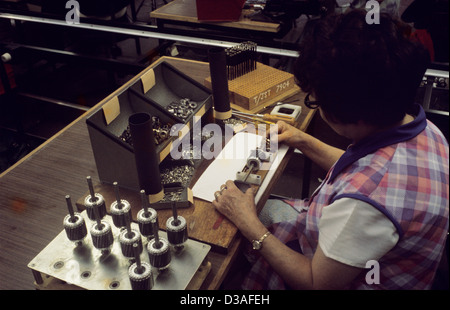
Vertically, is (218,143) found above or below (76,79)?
above

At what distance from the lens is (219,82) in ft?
5.13

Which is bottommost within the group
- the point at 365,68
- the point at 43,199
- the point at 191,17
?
the point at 43,199

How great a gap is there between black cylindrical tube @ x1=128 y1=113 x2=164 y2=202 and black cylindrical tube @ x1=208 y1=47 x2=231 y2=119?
473mm

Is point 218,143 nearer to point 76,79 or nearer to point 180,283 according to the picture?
point 180,283

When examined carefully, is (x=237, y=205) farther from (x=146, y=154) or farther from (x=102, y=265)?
(x=102, y=265)

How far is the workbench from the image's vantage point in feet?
3.56

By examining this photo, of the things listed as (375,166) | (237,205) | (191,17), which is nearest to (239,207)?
(237,205)

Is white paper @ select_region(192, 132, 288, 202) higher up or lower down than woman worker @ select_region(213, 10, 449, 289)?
lower down

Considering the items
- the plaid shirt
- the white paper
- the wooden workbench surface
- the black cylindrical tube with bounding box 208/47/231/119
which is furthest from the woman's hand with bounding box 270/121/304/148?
the wooden workbench surface

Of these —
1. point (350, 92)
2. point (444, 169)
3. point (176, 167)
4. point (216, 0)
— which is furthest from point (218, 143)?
point (216, 0)

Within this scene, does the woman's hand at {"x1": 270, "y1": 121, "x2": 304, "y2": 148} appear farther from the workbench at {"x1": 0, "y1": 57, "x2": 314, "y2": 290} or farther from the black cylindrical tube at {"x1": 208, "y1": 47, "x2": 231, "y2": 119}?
the black cylindrical tube at {"x1": 208, "y1": 47, "x2": 231, "y2": 119}

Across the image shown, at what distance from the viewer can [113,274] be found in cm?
96

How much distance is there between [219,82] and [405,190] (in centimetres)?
85

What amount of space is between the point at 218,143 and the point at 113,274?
0.70m
